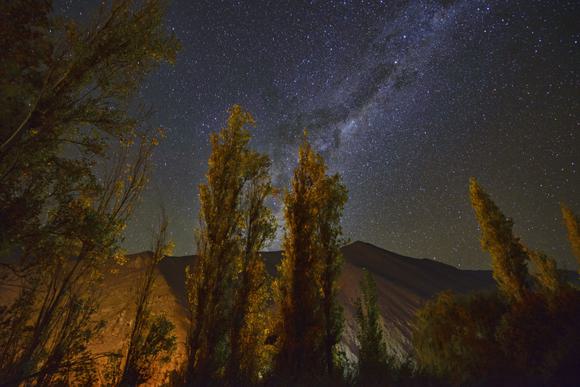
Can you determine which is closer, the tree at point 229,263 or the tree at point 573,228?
the tree at point 229,263

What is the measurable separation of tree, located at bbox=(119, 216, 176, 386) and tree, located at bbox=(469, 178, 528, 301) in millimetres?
19601

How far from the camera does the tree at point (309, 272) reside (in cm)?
Answer: 1014

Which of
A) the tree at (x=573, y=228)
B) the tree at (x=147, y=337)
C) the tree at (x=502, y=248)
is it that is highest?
the tree at (x=573, y=228)

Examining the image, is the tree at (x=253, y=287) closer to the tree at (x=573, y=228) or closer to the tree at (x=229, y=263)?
the tree at (x=229, y=263)

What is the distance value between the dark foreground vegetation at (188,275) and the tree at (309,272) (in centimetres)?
5

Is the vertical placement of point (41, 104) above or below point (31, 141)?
above

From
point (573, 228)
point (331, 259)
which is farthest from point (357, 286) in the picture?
point (331, 259)

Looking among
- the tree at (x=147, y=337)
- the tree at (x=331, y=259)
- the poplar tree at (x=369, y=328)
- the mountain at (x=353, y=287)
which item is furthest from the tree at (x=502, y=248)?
the tree at (x=147, y=337)

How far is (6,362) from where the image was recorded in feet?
15.4

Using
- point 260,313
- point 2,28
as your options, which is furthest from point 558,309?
point 2,28

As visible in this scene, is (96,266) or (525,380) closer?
(96,266)

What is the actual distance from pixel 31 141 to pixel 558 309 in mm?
18442

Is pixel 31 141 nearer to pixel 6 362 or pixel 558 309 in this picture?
pixel 6 362

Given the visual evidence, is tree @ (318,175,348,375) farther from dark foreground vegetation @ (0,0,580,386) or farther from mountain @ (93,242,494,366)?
mountain @ (93,242,494,366)
